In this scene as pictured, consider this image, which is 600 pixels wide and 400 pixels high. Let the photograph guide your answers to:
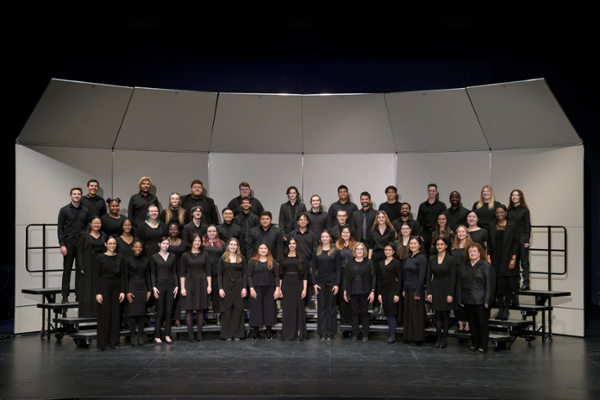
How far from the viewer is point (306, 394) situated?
575 cm

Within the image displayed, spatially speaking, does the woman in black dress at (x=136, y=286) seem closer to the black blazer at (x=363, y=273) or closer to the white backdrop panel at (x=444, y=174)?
the black blazer at (x=363, y=273)

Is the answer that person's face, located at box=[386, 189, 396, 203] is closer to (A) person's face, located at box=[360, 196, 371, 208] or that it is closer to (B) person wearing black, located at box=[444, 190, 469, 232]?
(A) person's face, located at box=[360, 196, 371, 208]

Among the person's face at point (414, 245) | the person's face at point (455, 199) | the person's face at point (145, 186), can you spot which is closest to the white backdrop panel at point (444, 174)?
the person's face at point (455, 199)

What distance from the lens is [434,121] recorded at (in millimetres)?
10602

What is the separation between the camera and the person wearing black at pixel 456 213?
9.45 metres

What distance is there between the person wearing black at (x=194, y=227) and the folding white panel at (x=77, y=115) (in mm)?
2375

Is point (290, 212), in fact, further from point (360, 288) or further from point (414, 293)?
point (414, 293)

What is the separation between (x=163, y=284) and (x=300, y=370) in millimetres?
2627

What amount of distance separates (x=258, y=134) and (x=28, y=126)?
149 inches

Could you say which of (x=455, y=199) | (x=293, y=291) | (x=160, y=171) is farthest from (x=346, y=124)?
(x=293, y=291)

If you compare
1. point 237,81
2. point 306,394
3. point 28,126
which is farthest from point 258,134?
point 306,394

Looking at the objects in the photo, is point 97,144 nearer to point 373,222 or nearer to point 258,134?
point 258,134

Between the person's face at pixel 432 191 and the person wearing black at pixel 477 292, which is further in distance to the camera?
the person's face at pixel 432 191

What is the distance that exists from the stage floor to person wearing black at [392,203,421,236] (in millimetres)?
1702
